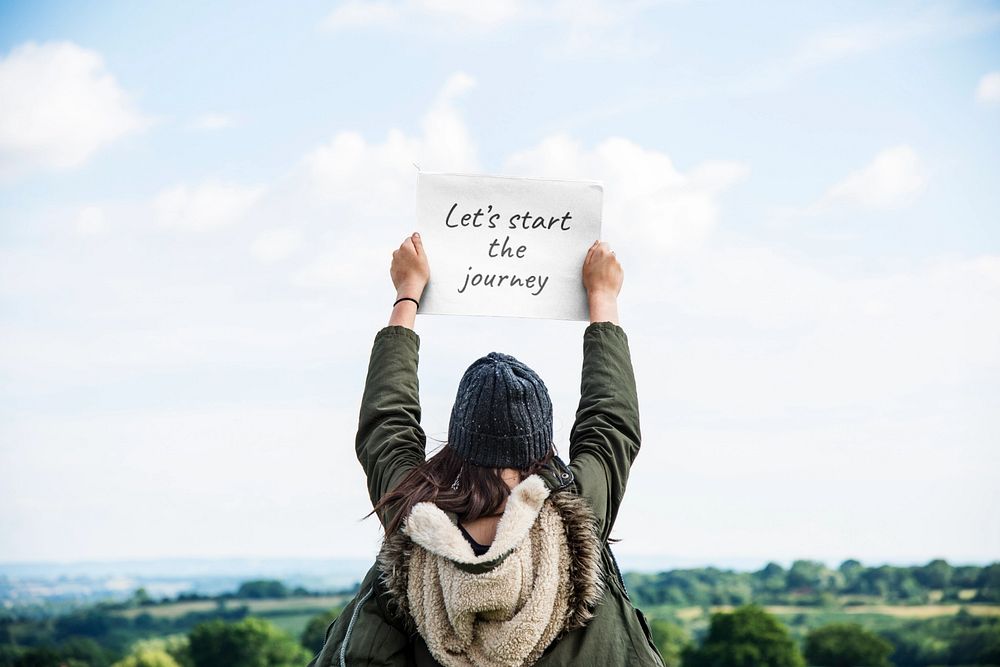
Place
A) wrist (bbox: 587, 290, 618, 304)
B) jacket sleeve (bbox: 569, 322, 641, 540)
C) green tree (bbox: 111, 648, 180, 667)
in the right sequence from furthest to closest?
1. green tree (bbox: 111, 648, 180, 667)
2. wrist (bbox: 587, 290, 618, 304)
3. jacket sleeve (bbox: 569, 322, 641, 540)

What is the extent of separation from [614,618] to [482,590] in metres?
0.32

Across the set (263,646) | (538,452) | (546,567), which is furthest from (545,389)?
(263,646)

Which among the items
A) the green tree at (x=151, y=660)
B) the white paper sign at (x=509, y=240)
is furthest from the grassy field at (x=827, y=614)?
the white paper sign at (x=509, y=240)

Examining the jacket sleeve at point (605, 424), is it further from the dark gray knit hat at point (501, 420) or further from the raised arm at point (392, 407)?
the raised arm at point (392, 407)

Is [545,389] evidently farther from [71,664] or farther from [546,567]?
[71,664]

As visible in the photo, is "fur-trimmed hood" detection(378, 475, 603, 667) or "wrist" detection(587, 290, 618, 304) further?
"wrist" detection(587, 290, 618, 304)

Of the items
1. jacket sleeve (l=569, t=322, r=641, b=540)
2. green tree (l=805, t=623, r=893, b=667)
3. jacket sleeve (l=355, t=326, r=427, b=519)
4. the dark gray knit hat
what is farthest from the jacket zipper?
green tree (l=805, t=623, r=893, b=667)

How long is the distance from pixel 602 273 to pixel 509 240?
233mm

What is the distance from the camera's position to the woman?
75.0 inches

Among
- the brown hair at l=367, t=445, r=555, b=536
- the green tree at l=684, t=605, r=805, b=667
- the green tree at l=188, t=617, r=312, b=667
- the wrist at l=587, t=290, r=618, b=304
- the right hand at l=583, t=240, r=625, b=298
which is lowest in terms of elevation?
the green tree at l=188, t=617, r=312, b=667

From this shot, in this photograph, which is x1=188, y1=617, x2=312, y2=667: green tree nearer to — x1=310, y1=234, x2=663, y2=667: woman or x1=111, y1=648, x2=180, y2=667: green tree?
x1=111, y1=648, x2=180, y2=667: green tree

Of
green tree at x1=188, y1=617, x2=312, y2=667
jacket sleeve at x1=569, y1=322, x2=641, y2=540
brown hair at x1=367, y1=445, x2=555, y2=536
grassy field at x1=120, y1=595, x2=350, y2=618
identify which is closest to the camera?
brown hair at x1=367, y1=445, x2=555, y2=536

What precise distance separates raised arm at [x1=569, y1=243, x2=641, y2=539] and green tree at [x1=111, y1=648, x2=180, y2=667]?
13411 mm

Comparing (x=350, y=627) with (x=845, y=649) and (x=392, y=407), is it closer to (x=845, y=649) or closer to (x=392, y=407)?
(x=392, y=407)
